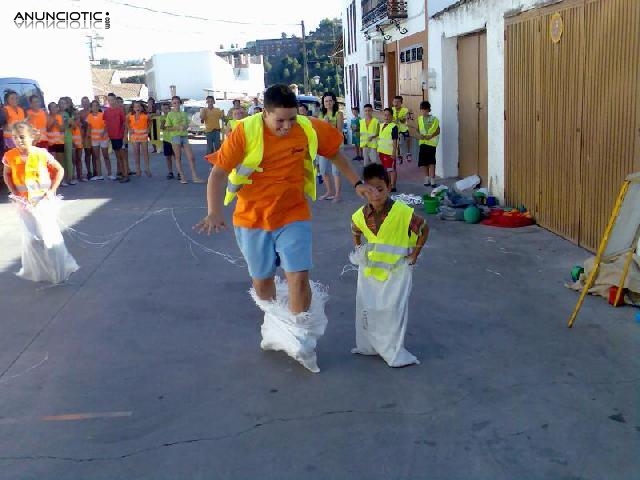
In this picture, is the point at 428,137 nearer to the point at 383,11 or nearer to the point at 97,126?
the point at 383,11

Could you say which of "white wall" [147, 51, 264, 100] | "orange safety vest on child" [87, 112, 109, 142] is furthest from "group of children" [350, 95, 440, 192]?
"white wall" [147, 51, 264, 100]

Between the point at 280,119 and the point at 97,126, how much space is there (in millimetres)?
12797

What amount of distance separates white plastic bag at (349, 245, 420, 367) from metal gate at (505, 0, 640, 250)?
3092mm

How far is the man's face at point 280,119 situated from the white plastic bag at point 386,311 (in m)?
0.97

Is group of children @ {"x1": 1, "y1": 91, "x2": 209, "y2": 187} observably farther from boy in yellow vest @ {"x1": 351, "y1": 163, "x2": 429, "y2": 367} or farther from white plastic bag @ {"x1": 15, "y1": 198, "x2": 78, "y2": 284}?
boy in yellow vest @ {"x1": 351, "y1": 163, "x2": 429, "y2": 367}

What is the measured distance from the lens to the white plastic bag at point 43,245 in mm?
7293

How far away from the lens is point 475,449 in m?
3.81

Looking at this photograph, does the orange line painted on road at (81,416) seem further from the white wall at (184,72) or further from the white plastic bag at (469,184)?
the white wall at (184,72)

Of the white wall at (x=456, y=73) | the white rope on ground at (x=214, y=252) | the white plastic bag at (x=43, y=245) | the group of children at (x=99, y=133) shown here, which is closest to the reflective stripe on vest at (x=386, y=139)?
the white wall at (x=456, y=73)

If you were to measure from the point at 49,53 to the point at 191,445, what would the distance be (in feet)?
99.9

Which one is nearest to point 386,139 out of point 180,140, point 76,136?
point 180,140

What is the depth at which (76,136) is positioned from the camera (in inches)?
631

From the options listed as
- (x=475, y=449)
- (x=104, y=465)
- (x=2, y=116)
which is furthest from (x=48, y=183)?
(x=2, y=116)

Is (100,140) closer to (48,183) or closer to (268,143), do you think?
(48,183)
